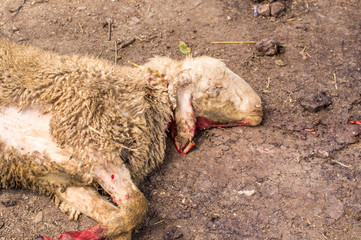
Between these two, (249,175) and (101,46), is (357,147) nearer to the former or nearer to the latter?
(249,175)

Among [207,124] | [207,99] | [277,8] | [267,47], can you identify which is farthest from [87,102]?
[277,8]

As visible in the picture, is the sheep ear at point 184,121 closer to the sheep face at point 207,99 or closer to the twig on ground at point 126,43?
the sheep face at point 207,99

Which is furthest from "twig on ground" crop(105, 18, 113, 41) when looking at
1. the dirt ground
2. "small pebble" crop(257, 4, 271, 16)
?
"small pebble" crop(257, 4, 271, 16)

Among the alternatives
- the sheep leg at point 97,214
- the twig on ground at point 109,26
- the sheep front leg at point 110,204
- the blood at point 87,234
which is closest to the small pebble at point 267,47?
the twig on ground at point 109,26

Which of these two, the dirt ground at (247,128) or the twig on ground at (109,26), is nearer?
the dirt ground at (247,128)

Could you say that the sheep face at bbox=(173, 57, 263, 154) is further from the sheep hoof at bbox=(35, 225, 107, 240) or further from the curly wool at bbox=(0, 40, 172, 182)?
the sheep hoof at bbox=(35, 225, 107, 240)

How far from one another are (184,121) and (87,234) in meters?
1.34

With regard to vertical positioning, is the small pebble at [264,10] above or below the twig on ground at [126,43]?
below

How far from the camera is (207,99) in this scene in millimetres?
3508

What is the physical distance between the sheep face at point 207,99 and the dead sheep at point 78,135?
1.24 ft

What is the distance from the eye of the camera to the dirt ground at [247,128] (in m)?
2.92

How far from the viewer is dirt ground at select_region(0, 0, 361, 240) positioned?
9.59ft

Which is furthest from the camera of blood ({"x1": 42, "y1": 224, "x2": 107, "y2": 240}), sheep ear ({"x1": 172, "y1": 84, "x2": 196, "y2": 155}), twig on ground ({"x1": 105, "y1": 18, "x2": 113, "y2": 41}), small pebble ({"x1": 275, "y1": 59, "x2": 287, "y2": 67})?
twig on ground ({"x1": 105, "y1": 18, "x2": 113, "y2": 41})

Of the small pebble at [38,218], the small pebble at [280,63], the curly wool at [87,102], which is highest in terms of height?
the curly wool at [87,102]
